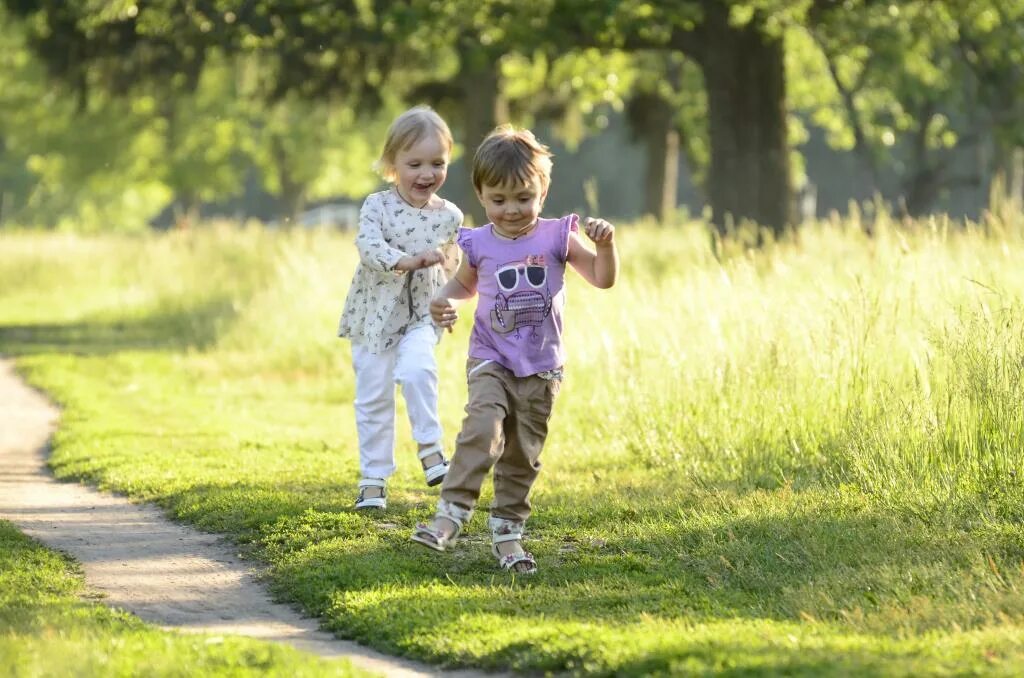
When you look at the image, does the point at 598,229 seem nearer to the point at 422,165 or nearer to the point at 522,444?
the point at 522,444

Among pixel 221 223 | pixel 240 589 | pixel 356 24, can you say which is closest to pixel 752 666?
pixel 240 589

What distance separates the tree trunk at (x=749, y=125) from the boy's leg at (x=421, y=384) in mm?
11766

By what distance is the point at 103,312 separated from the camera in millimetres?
23062

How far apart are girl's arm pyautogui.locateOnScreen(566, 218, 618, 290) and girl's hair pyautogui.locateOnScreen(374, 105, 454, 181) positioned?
1242 millimetres

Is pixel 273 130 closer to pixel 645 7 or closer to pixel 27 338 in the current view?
pixel 27 338

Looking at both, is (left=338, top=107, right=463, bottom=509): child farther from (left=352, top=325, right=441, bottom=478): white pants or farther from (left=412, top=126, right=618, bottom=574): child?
(left=412, top=126, right=618, bottom=574): child

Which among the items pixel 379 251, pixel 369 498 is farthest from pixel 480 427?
pixel 369 498

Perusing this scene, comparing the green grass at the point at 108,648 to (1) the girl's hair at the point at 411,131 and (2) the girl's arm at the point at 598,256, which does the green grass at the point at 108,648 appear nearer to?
(2) the girl's arm at the point at 598,256

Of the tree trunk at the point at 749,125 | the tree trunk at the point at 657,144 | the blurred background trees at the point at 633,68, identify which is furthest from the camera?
the tree trunk at the point at 657,144

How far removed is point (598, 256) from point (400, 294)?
1.63 metres

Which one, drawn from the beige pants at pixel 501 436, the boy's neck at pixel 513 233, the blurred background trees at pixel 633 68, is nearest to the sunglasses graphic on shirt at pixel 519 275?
the boy's neck at pixel 513 233

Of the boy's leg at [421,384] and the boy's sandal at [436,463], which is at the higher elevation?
the boy's leg at [421,384]

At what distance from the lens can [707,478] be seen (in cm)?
895

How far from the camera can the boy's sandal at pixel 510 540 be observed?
6875 millimetres
